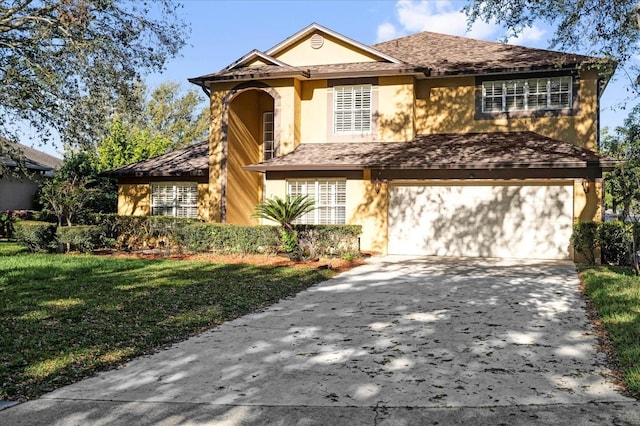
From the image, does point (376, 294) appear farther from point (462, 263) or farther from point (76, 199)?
point (76, 199)

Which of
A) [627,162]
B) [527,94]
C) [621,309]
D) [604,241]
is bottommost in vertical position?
[621,309]

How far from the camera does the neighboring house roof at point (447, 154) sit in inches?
635

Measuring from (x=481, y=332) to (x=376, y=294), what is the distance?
342 cm

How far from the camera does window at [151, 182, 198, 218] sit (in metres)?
21.7

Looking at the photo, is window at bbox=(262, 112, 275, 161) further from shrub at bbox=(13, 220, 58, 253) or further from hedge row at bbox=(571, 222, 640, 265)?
hedge row at bbox=(571, 222, 640, 265)

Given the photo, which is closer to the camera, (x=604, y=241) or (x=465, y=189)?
(x=604, y=241)

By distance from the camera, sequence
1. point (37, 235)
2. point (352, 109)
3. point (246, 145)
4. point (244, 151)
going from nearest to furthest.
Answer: point (37, 235)
point (352, 109)
point (244, 151)
point (246, 145)

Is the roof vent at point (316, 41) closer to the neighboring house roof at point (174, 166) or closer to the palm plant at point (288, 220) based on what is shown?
the neighboring house roof at point (174, 166)

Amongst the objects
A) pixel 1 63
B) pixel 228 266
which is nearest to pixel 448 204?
pixel 228 266

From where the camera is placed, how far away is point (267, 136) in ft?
72.4

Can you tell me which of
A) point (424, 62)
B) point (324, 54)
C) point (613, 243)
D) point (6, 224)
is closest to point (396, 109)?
point (424, 62)

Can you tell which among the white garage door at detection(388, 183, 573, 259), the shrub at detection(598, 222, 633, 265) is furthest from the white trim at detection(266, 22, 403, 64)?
the shrub at detection(598, 222, 633, 265)

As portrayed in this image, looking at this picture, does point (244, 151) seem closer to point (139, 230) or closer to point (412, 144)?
point (139, 230)

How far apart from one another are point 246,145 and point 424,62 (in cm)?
768
